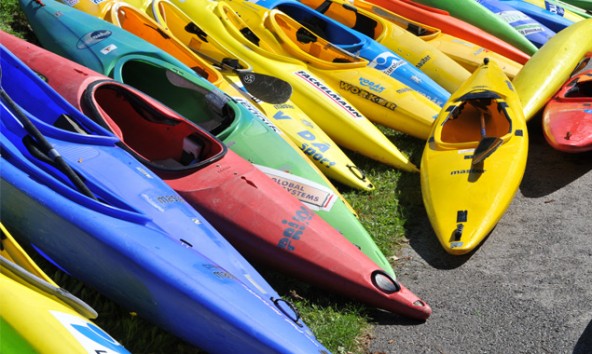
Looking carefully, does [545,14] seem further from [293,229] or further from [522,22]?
[293,229]

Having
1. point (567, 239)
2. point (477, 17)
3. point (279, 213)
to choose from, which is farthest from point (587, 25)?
point (279, 213)

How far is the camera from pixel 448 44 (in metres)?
6.96

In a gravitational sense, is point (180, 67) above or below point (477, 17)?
above

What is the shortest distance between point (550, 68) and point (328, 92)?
178cm

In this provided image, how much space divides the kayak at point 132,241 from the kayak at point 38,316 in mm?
283

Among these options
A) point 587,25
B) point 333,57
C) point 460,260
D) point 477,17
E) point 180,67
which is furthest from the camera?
point 477,17

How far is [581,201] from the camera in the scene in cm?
528

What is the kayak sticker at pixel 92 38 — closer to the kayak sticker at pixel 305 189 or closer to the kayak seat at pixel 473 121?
the kayak sticker at pixel 305 189

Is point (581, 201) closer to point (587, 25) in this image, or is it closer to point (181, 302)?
point (587, 25)

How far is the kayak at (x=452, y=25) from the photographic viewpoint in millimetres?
7082

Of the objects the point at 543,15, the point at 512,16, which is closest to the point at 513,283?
the point at 512,16

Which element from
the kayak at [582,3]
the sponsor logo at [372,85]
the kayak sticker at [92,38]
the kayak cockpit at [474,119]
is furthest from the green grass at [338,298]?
the kayak at [582,3]

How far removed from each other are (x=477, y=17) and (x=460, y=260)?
11.3 ft

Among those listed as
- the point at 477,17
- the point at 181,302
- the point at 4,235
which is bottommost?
the point at 477,17
